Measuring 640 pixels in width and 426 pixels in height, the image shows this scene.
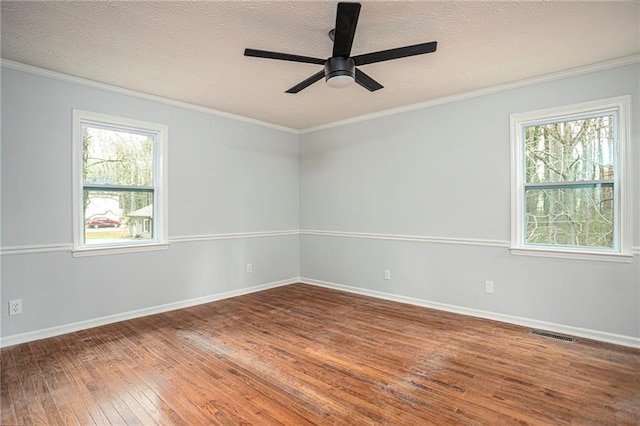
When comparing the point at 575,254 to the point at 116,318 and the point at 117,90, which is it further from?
the point at 117,90

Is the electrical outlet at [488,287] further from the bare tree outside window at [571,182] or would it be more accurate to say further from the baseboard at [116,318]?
the baseboard at [116,318]

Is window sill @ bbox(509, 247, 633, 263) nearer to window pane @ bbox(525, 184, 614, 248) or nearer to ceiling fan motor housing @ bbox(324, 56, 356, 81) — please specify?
window pane @ bbox(525, 184, 614, 248)

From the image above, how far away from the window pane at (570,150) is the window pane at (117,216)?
4537mm

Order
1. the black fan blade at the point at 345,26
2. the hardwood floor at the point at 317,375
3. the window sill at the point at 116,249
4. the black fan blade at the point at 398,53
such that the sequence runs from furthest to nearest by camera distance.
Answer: the window sill at the point at 116,249 → the black fan blade at the point at 398,53 → the hardwood floor at the point at 317,375 → the black fan blade at the point at 345,26

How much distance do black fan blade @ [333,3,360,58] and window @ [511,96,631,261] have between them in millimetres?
2416

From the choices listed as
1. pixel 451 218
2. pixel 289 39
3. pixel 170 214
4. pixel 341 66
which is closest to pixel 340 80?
pixel 341 66

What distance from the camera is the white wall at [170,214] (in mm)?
3217

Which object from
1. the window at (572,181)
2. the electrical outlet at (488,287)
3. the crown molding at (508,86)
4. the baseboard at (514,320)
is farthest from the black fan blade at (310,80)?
the baseboard at (514,320)

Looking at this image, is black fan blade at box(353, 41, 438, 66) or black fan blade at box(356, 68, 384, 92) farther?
black fan blade at box(356, 68, 384, 92)

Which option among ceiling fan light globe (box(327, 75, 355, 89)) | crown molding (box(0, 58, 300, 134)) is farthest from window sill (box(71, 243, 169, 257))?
ceiling fan light globe (box(327, 75, 355, 89))

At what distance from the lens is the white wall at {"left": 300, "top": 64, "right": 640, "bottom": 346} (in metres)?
3.28

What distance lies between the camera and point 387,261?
480cm

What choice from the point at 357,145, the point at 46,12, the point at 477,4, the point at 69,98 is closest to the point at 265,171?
the point at 357,145

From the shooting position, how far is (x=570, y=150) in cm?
350
